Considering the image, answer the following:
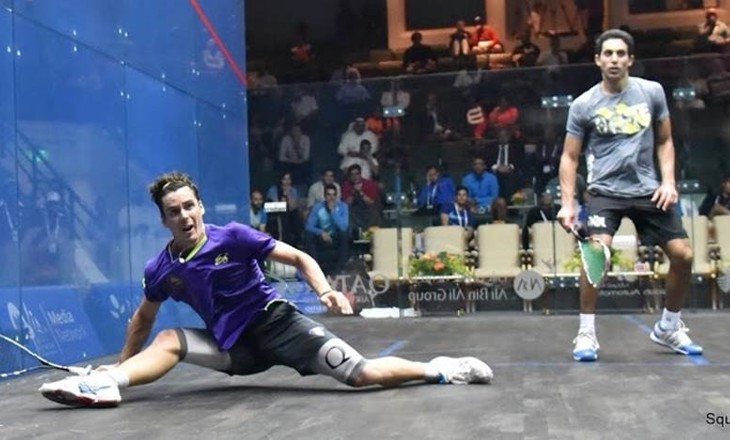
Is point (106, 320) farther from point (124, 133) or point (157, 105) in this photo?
point (157, 105)

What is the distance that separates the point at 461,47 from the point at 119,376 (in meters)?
8.56

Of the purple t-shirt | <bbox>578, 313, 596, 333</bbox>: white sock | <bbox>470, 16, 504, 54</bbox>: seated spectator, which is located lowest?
<bbox>578, 313, 596, 333</bbox>: white sock

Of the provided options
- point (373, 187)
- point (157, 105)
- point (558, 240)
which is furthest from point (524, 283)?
point (157, 105)

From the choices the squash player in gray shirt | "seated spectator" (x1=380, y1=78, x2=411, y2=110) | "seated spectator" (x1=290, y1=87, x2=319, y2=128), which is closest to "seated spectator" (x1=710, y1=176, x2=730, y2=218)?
"seated spectator" (x1=380, y1=78, x2=411, y2=110)

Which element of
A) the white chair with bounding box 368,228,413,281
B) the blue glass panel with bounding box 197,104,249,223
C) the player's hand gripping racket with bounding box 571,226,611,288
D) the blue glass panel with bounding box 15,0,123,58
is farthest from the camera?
the white chair with bounding box 368,228,413,281

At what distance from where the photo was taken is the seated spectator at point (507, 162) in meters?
7.00

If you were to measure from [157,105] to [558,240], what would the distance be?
3.20 metres

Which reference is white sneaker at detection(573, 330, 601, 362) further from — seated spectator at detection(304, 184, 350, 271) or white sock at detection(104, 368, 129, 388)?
seated spectator at detection(304, 184, 350, 271)

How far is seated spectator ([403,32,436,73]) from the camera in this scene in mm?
10016

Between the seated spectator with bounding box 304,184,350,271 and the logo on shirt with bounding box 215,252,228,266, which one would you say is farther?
the seated spectator with bounding box 304,184,350,271

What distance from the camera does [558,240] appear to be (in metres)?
6.74

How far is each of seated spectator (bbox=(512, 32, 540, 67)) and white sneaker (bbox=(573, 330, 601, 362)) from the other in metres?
6.81

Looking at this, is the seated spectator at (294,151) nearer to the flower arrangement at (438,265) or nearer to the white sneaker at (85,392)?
the flower arrangement at (438,265)

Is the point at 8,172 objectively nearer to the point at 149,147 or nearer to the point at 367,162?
the point at 149,147
